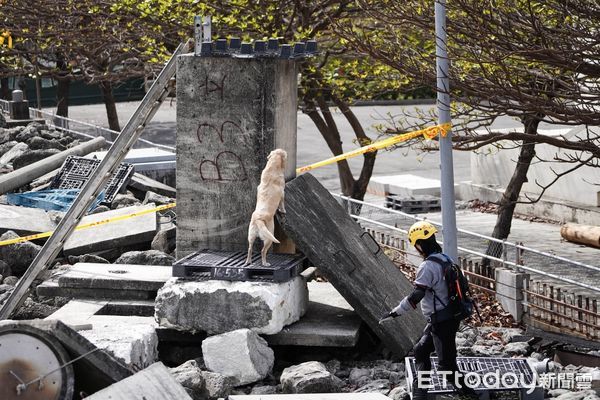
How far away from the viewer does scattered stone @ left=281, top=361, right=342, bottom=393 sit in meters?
9.09

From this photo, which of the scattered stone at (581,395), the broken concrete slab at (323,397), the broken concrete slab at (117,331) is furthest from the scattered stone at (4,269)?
the scattered stone at (581,395)

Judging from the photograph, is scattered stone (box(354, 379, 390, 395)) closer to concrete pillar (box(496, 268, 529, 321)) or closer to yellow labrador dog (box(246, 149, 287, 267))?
yellow labrador dog (box(246, 149, 287, 267))

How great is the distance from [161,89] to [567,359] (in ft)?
16.5

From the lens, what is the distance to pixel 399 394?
916cm

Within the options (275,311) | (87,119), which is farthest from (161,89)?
(87,119)

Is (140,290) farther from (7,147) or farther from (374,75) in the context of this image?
(7,147)

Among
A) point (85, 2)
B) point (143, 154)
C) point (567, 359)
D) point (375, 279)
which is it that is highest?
point (85, 2)

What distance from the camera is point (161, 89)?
37.7 feet

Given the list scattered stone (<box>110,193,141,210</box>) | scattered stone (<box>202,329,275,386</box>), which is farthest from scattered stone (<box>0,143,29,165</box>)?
scattered stone (<box>202,329,275,386</box>)

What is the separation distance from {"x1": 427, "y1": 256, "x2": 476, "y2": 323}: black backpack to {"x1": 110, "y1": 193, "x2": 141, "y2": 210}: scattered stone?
8.43 m

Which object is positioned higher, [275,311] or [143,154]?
[143,154]

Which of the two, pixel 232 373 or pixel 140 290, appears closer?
pixel 232 373

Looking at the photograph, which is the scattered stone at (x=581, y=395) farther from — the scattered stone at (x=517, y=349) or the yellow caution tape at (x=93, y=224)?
the yellow caution tape at (x=93, y=224)

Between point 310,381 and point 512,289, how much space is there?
440cm
